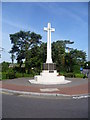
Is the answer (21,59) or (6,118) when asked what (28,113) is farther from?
(21,59)

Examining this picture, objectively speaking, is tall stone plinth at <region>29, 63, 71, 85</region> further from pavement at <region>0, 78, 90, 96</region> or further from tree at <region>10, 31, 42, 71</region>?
tree at <region>10, 31, 42, 71</region>

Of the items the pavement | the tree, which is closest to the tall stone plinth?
the pavement

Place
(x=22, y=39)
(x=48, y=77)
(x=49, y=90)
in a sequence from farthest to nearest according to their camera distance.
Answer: (x=22, y=39), (x=48, y=77), (x=49, y=90)

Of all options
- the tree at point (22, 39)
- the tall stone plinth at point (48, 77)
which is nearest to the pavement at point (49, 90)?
the tall stone plinth at point (48, 77)

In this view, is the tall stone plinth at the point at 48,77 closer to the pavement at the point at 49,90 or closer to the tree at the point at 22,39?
the pavement at the point at 49,90

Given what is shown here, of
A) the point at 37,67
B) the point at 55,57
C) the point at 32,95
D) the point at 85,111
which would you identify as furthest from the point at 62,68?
the point at 85,111

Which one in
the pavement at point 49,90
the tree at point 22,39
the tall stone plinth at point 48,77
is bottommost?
the pavement at point 49,90

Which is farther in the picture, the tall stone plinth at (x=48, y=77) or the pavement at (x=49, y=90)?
the tall stone plinth at (x=48, y=77)

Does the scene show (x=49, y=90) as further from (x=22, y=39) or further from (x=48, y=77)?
(x=22, y=39)

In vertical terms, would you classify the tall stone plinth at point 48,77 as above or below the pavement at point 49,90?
above

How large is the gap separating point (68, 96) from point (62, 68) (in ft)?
78.8

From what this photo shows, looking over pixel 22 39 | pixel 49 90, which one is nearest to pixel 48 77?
pixel 49 90

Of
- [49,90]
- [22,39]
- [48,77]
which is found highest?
[22,39]

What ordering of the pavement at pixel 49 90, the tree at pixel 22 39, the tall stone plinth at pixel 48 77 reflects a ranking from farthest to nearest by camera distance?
1. the tree at pixel 22 39
2. the tall stone plinth at pixel 48 77
3. the pavement at pixel 49 90
